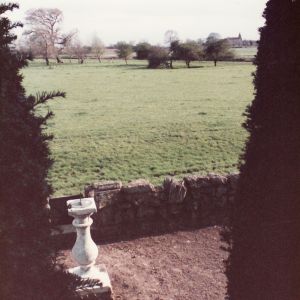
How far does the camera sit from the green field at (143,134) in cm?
1044

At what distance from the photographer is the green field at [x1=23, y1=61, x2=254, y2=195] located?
10.4 metres

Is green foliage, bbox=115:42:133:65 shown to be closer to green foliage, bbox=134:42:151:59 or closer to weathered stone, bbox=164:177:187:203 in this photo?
green foliage, bbox=134:42:151:59

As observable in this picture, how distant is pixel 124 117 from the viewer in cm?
1750

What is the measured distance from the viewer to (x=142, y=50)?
64875mm

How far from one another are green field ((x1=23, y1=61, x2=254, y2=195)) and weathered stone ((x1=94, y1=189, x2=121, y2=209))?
1.91m

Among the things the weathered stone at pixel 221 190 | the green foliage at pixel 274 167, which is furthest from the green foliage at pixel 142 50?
the green foliage at pixel 274 167

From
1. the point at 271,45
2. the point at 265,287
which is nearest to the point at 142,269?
the point at 265,287

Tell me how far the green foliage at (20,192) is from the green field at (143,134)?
267 centimetres

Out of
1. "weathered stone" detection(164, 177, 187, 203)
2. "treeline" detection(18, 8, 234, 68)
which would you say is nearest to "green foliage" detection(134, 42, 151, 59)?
"treeline" detection(18, 8, 234, 68)

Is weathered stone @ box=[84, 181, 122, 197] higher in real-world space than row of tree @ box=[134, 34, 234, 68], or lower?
lower

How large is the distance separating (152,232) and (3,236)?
199 inches

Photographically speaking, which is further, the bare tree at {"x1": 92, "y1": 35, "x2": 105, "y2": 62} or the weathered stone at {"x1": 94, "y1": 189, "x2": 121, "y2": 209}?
the bare tree at {"x1": 92, "y1": 35, "x2": 105, "y2": 62}

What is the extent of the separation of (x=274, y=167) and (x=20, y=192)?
229 centimetres

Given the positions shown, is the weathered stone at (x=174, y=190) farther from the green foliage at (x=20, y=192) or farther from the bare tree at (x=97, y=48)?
the bare tree at (x=97, y=48)
